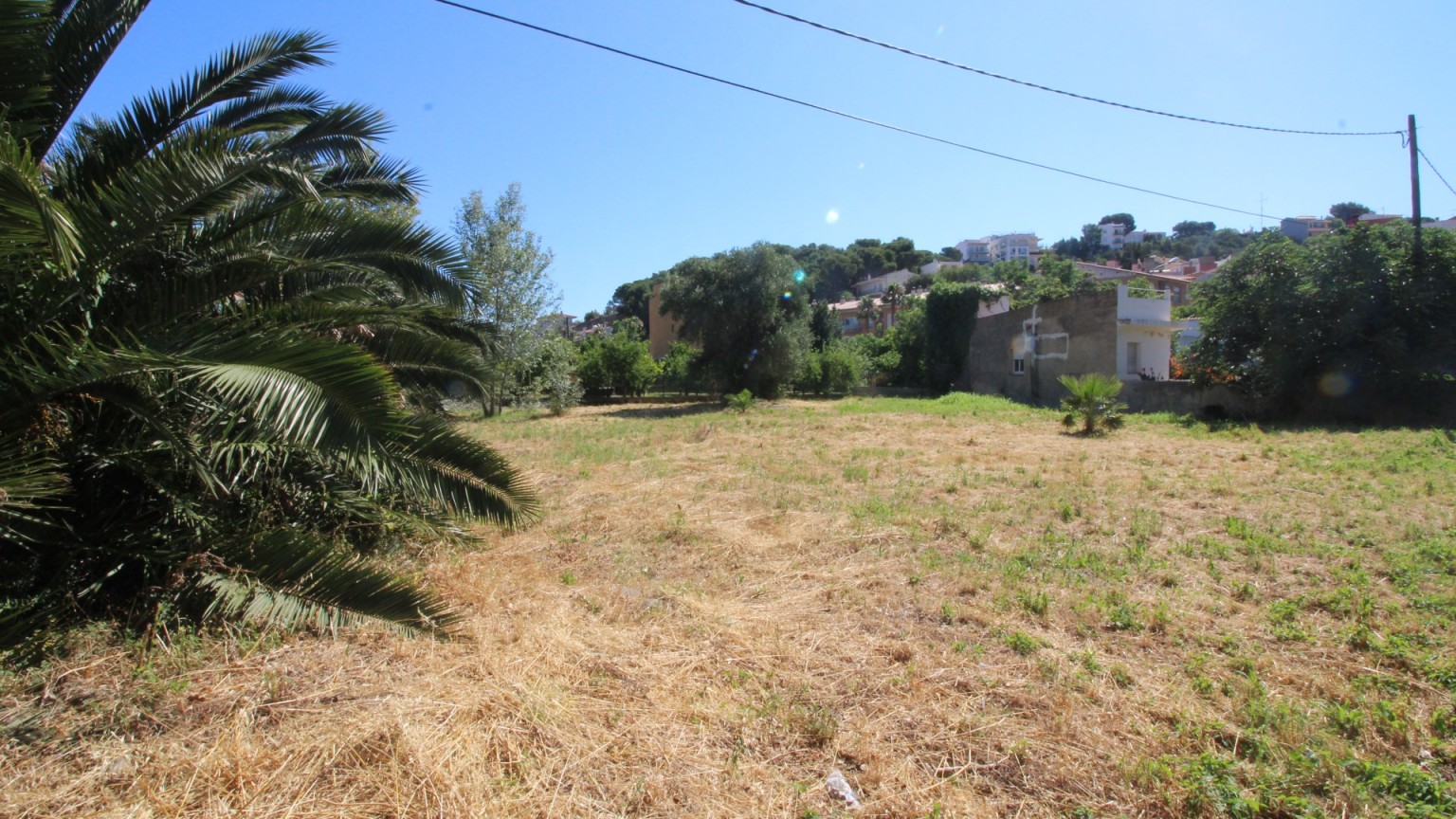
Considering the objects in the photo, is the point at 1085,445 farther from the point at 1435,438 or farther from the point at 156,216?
the point at 156,216

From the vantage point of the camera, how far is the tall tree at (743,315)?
24.8m

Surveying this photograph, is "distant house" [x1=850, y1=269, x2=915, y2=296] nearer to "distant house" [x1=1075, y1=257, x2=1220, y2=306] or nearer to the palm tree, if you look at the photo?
"distant house" [x1=1075, y1=257, x2=1220, y2=306]

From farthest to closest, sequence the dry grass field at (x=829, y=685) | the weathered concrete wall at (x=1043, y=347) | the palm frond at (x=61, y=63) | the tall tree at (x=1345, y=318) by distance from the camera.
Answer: the weathered concrete wall at (x=1043, y=347) < the tall tree at (x=1345, y=318) < the palm frond at (x=61, y=63) < the dry grass field at (x=829, y=685)

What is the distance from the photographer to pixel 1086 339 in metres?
22.5

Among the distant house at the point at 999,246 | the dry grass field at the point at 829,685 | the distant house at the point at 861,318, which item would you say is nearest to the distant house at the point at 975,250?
the distant house at the point at 999,246

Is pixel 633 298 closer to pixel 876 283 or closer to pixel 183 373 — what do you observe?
pixel 876 283

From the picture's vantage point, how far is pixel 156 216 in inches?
130

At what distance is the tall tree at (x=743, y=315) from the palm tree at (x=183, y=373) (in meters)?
20.3

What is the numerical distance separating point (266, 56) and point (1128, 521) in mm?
7983

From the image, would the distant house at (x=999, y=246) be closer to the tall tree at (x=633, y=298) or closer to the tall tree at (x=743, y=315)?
the tall tree at (x=633, y=298)

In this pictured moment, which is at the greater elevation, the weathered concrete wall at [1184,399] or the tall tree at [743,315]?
the tall tree at [743,315]

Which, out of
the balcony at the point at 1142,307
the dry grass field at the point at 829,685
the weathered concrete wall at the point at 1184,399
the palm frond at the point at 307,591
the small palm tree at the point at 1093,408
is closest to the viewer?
the dry grass field at the point at 829,685

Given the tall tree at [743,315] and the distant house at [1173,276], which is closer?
the tall tree at [743,315]

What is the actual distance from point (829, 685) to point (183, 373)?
3276mm
